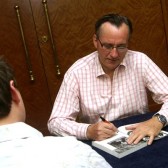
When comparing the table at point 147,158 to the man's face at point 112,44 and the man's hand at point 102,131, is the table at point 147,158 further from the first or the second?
the man's face at point 112,44

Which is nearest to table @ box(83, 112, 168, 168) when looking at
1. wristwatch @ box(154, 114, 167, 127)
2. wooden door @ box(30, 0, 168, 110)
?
wristwatch @ box(154, 114, 167, 127)

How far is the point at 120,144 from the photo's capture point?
5.13 feet

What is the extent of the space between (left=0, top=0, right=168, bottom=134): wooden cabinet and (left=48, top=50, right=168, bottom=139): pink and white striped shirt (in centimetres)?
101

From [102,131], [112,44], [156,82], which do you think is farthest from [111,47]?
[102,131]

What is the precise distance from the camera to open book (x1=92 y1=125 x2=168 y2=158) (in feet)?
4.83

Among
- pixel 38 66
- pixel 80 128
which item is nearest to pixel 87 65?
pixel 80 128

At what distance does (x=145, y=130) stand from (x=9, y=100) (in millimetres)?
879

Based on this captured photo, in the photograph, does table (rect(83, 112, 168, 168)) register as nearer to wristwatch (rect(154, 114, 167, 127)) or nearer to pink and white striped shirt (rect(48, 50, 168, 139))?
wristwatch (rect(154, 114, 167, 127))

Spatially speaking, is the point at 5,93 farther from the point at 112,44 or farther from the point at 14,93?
the point at 112,44

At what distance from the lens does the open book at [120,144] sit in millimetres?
1473

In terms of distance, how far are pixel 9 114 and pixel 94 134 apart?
2.62ft

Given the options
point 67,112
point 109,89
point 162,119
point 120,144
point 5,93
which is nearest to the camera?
point 5,93

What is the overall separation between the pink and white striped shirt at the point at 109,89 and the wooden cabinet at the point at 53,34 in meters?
1.01

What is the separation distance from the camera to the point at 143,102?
221 centimetres
